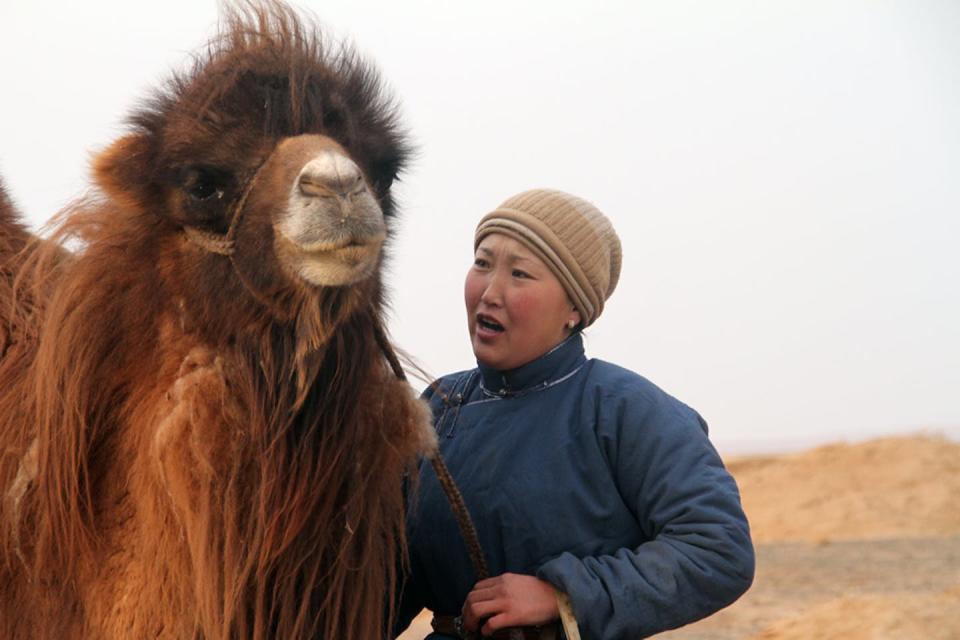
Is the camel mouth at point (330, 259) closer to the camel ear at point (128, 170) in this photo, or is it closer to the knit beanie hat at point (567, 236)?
the camel ear at point (128, 170)

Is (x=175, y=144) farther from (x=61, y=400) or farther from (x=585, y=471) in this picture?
(x=585, y=471)

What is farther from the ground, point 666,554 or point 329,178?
point 329,178

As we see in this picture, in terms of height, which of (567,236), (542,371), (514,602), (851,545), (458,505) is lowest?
(851,545)

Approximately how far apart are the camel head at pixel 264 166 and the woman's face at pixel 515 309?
1.52 ft

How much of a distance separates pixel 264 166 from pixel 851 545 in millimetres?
10737

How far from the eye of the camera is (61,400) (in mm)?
2732

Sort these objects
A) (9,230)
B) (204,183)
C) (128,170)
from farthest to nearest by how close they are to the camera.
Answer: (9,230), (128,170), (204,183)

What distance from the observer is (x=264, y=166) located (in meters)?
2.67

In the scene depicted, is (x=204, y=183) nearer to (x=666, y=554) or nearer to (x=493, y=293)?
(x=493, y=293)

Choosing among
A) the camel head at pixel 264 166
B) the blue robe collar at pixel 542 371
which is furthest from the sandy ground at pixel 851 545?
the camel head at pixel 264 166

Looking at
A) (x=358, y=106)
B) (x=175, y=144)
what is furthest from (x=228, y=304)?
(x=358, y=106)

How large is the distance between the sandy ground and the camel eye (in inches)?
218

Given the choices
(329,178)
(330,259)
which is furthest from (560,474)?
(329,178)

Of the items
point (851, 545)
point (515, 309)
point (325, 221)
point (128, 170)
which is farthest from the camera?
point (851, 545)
